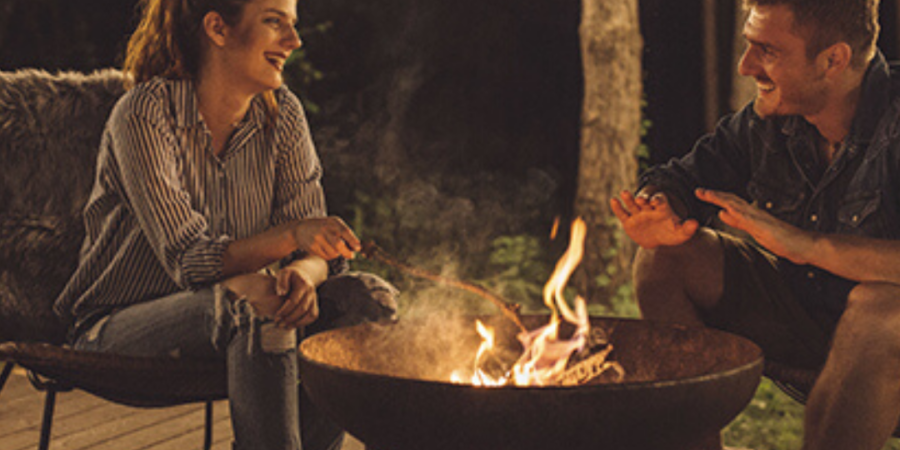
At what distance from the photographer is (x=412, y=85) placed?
646cm

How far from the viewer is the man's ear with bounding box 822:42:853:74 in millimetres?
2346

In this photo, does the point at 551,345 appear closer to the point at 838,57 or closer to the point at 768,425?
the point at 838,57

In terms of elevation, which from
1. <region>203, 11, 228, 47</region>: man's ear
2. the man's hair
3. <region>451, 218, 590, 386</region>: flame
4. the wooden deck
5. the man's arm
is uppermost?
<region>203, 11, 228, 47</region>: man's ear

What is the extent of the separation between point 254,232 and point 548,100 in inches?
159

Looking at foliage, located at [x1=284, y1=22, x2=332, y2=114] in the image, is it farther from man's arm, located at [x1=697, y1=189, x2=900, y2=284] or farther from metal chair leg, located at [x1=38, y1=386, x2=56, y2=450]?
man's arm, located at [x1=697, y1=189, x2=900, y2=284]

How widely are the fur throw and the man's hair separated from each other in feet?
5.71

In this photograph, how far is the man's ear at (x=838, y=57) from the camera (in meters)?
2.35

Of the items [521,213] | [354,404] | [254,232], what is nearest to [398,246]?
[521,213]

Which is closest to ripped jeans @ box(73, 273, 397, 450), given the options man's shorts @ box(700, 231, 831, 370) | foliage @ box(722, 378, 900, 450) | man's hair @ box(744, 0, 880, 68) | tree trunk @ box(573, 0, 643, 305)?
man's shorts @ box(700, 231, 831, 370)

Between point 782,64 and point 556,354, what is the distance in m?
0.90

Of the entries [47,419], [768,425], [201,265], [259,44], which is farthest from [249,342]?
[768,425]

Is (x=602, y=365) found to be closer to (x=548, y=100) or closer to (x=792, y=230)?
(x=792, y=230)

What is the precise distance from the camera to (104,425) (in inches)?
130

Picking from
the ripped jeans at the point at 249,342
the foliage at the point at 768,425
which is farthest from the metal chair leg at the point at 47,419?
the foliage at the point at 768,425
